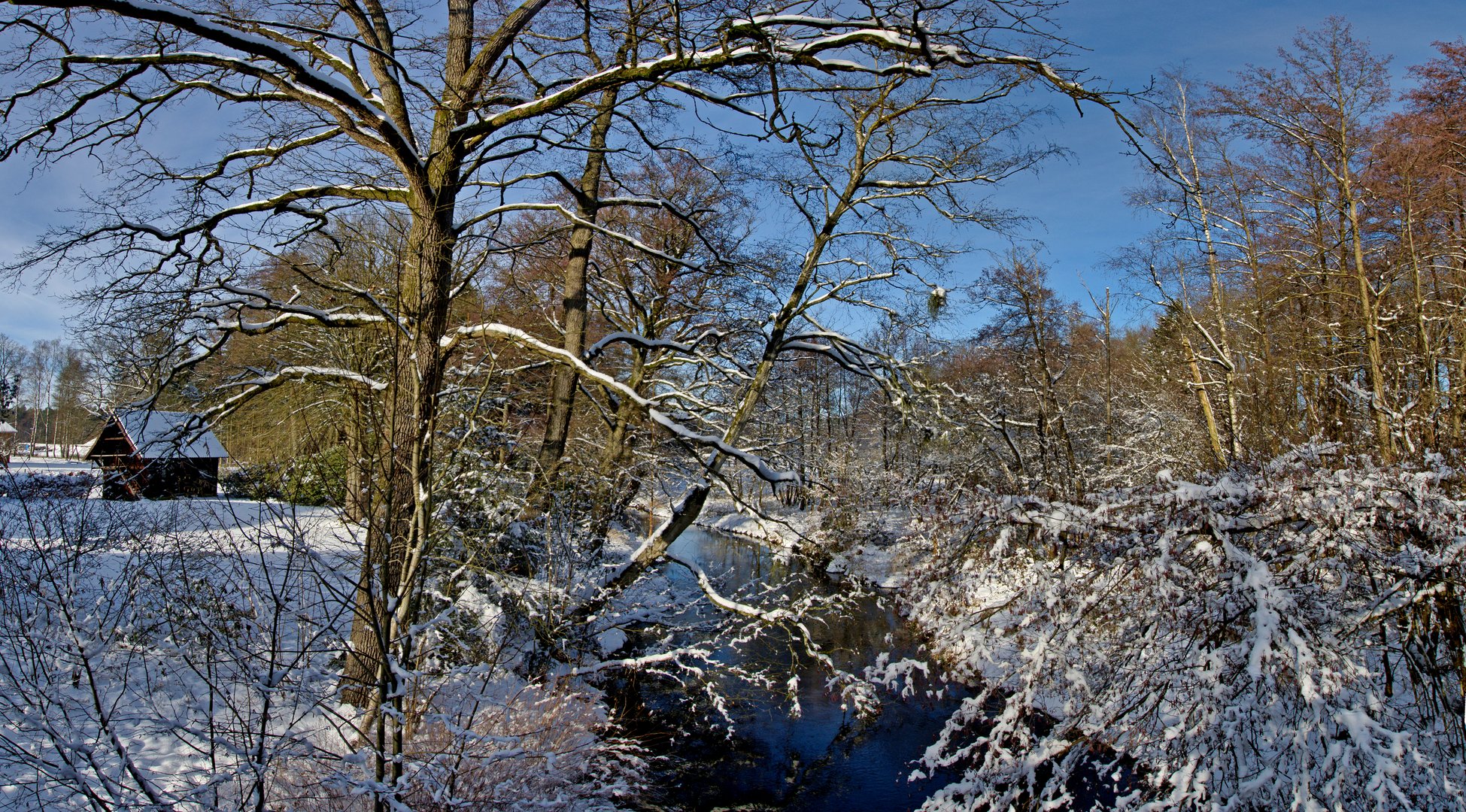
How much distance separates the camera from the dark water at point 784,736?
7.54 metres

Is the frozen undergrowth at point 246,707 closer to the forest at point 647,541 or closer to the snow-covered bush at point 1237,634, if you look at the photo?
the forest at point 647,541

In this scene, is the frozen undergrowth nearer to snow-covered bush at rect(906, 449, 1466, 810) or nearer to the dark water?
the dark water

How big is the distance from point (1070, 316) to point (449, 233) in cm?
1637

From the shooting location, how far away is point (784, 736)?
29.7ft

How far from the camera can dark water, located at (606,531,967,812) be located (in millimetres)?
7543

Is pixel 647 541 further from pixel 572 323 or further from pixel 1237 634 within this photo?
pixel 1237 634

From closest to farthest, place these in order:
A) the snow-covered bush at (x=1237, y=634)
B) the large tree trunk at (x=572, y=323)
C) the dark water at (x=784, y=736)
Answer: the snow-covered bush at (x=1237, y=634) → the large tree trunk at (x=572, y=323) → the dark water at (x=784, y=736)

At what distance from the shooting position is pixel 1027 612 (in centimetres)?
391

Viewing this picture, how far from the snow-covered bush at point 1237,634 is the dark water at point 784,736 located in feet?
7.47

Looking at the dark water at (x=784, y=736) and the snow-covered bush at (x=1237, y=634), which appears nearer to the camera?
the snow-covered bush at (x=1237, y=634)

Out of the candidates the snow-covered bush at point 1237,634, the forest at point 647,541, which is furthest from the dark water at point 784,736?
the snow-covered bush at point 1237,634

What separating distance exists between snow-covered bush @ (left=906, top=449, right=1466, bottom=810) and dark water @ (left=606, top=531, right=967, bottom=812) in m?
2.28

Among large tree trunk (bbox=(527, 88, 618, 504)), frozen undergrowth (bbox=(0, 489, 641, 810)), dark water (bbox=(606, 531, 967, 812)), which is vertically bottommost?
dark water (bbox=(606, 531, 967, 812))

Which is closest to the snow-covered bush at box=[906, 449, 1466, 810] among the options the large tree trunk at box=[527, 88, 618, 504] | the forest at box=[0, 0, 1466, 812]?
the forest at box=[0, 0, 1466, 812]
